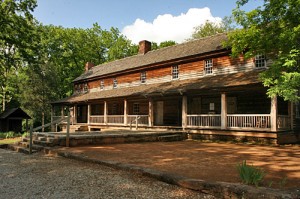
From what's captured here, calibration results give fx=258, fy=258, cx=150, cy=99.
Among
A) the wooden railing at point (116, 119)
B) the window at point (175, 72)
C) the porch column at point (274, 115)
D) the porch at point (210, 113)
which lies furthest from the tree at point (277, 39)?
the wooden railing at point (116, 119)

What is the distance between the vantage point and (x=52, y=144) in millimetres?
11766

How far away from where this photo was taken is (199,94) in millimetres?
19625

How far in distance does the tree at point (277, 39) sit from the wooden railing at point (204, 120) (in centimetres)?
561

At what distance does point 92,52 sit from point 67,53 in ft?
17.7

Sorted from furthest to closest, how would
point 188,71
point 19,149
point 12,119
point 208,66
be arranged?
point 12,119 → point 188,71 → point 208,66 → point 19,149

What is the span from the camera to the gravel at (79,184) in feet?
16.6

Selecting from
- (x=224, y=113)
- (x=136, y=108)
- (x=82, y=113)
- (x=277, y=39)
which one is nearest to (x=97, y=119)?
(x=136, y=108)

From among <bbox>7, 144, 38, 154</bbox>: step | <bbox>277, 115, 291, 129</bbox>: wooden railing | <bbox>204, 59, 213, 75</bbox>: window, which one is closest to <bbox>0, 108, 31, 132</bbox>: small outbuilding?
<bbox>7, 144, 38, 154</bbox>: step

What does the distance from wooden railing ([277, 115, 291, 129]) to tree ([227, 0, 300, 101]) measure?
4.11 m

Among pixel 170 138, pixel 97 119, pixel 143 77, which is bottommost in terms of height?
pixel 170 138

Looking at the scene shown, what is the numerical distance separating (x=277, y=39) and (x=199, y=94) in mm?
9483

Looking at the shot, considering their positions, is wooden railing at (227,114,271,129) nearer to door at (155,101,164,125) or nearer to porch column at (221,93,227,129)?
porch column at (221,93,227,129)

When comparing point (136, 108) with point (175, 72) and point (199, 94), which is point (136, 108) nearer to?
point (175, 72)

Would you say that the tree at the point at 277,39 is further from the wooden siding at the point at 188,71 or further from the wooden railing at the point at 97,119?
the wooden railing at the point at 97,119
